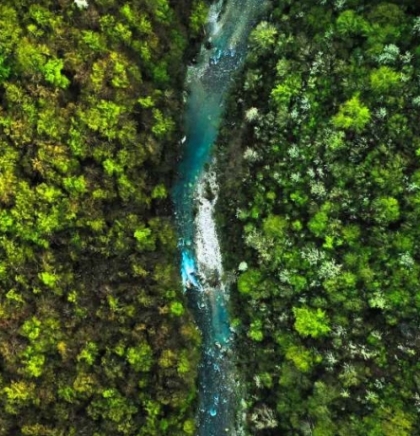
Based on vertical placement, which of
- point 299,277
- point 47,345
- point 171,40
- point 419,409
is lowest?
point 419,409

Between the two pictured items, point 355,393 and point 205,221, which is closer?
point 355,393

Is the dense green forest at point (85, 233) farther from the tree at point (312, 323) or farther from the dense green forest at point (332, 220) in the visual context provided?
the tree at point (312, 323)

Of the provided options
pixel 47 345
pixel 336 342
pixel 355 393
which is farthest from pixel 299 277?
pixel 47 345

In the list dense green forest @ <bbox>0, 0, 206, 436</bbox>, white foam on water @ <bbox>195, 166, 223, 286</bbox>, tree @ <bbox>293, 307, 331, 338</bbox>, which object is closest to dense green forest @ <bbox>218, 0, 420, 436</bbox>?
tree @ <bbox>293, 307, 331, 338</bbox>

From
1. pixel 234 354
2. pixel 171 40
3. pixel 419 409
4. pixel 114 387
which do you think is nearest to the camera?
pixel 419 409

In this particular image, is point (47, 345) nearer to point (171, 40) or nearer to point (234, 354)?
point (234, 354)

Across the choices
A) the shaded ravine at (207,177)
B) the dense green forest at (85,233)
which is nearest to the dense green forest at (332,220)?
the shaded ravine at (207,177)
